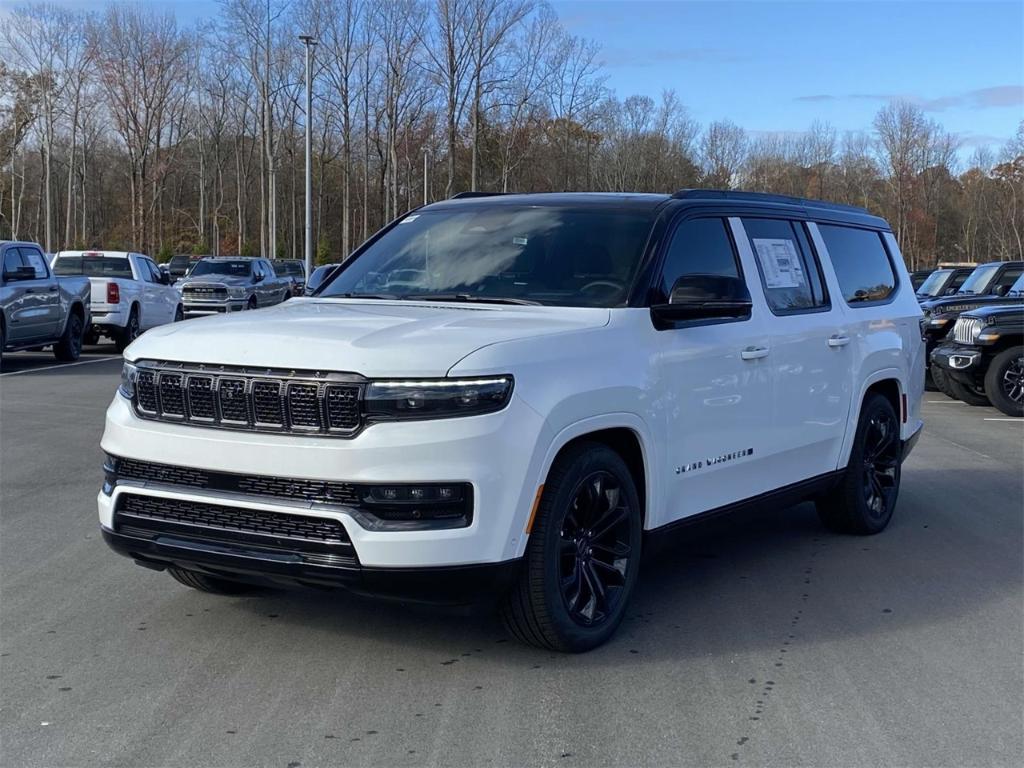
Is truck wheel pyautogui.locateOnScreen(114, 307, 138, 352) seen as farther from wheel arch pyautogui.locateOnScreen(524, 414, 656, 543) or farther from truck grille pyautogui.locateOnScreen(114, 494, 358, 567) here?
wheel arch pyautogui.locateOnScreen(524, 414, 656, 543)

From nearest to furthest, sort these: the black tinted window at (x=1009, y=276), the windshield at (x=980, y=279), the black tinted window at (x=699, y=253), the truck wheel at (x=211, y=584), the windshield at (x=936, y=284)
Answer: the truck wheel at (x=211, y=584)
the black tinted window at (x=699, y=253)
the black tinted window at (x=1009, y=276)
the windshield at (x=980, y=279)
the windshield at (x=936, y=284)

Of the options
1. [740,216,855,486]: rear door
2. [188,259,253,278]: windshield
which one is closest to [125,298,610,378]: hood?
[740,216,855,486]: rear door

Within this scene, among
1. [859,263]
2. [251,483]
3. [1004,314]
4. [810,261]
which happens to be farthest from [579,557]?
[1004,314]

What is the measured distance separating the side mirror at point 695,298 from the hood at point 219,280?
2653 cm

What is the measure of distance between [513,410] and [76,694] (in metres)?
1.97

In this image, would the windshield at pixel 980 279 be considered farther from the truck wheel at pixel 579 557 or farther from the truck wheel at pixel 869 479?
the truck wheel at pixel 579 557

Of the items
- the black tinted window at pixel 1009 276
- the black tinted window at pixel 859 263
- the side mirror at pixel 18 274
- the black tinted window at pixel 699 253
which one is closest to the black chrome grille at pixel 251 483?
the black tinted window at pixel 699 253

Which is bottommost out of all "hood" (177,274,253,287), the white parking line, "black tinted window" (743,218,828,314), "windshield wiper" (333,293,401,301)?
the white parking line

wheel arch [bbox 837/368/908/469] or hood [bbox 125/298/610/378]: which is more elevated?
hood [bbox 125/298/610/378]

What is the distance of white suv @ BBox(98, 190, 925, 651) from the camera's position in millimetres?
4336

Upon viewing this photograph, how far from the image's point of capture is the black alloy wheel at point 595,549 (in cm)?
488

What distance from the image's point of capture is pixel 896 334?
774 cm

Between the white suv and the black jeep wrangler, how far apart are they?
9.14 metres

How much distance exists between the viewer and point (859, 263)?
763cm
